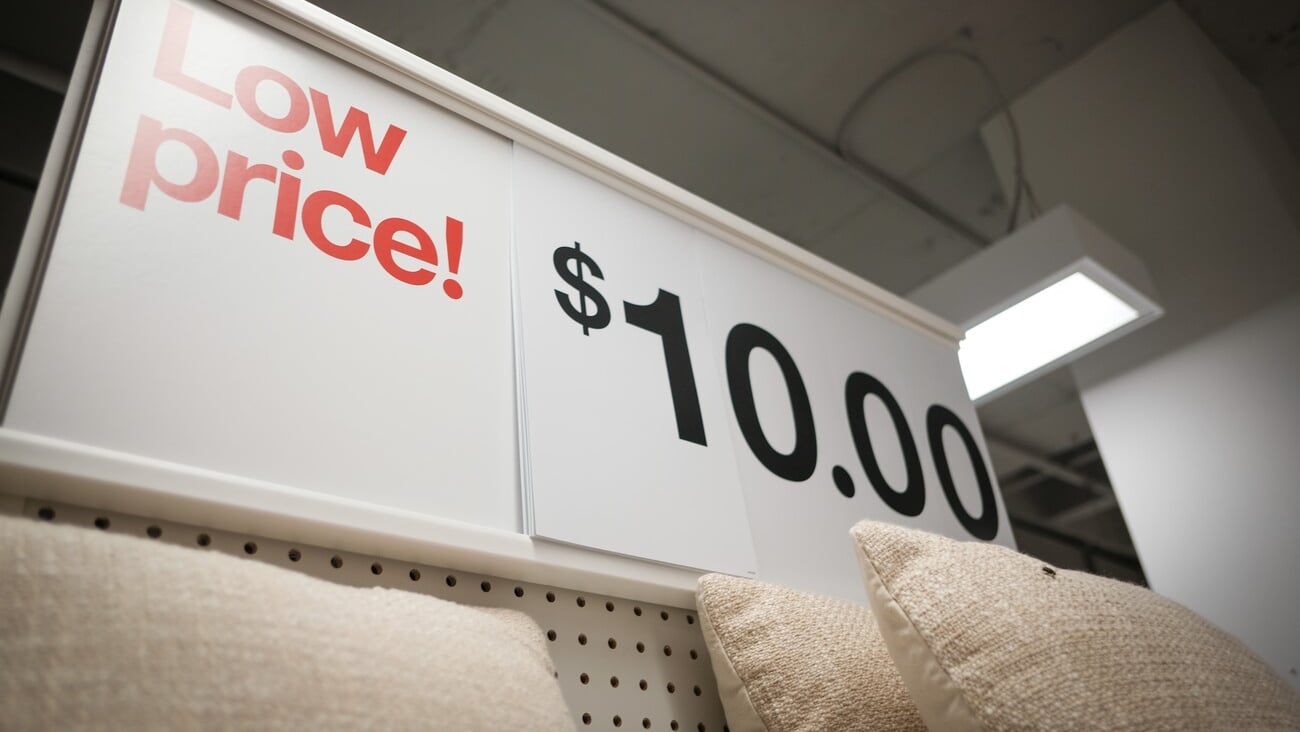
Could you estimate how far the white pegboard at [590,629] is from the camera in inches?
30.8

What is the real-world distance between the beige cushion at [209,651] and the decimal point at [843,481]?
2.42 feet

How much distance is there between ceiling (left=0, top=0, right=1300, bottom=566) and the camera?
2248mm

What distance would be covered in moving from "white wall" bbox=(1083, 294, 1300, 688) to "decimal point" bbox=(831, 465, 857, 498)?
1.20 m

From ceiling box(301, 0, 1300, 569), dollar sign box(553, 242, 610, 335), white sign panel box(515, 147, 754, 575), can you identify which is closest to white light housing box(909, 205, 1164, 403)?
ceiling box(301, 0, 1300, 569)

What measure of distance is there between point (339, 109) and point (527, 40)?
1.37m

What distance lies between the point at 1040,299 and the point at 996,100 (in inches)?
36.0

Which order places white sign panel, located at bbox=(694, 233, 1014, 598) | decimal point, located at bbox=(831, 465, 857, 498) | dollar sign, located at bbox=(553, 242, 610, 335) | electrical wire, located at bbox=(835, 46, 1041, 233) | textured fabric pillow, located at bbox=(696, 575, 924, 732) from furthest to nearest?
1. electrical wire, located at bbox=(835, 46, 1041, 233)
2. decimal point, located at bbox=(831, 465, 857, 498)
3. white sign panel, located at bbox=(694, 233, 1014, 598)
4. dollar sign, located at bbox=(553, 242, 610, 335)
5. textured fabric pillow, located at bbox=(696, 575, 924, 732)

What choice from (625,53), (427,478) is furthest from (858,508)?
(625,53)

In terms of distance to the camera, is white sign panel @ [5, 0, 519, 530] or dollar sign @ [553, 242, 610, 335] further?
dollar sign @ [553, 242, 610, 335]

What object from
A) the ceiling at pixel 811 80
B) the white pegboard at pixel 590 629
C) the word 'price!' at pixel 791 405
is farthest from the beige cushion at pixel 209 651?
the ceiling at pixel 811 80

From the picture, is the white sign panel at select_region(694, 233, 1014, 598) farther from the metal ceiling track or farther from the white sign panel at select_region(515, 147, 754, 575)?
the metal ceiling track

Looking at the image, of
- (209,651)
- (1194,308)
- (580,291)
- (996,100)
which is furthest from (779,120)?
(209,651)

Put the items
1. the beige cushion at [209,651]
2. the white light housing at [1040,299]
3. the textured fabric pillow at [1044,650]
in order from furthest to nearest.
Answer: the white light housing at [1040,299] → the textured fabric pillow at [1044,650] → the beige cushion at [209,651]

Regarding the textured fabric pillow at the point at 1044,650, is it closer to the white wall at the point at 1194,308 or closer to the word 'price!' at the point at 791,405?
the word 'price!' at the point at 791,405
